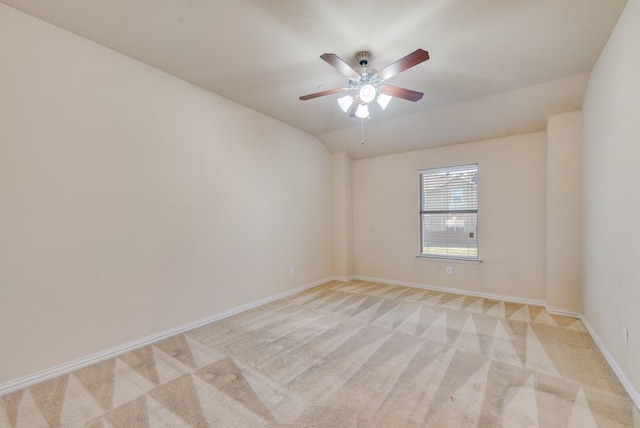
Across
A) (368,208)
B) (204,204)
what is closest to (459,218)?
(368,208)

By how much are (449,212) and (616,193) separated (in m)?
2.35

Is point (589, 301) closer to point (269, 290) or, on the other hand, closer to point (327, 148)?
point (269, 290)

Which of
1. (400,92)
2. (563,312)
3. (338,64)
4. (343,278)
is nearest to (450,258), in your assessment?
(563,312)

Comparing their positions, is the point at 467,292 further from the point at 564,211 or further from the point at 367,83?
the point at 367,83

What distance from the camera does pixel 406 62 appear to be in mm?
2039

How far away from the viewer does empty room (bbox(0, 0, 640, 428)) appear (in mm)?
1922

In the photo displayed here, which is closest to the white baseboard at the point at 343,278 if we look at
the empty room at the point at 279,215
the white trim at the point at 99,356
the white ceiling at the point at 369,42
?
the empty room at the point at 279,215

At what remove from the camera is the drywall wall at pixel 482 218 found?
12.6 ft

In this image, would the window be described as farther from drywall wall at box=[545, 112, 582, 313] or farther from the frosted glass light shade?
the frosted glass light shade

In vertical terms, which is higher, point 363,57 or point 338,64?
point 363,57

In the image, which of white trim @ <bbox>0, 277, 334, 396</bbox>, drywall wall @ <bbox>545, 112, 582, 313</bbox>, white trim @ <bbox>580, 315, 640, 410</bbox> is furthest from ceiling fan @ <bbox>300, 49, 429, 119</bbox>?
white trim @ <bbox>0, 277, 334, 396</bbox>

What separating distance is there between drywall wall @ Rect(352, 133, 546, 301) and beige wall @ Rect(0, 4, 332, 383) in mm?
2269

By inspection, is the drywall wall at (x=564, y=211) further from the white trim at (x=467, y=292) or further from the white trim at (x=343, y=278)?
the white trim at (x=343, y=278)

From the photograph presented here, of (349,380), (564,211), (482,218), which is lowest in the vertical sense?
(349,380)
